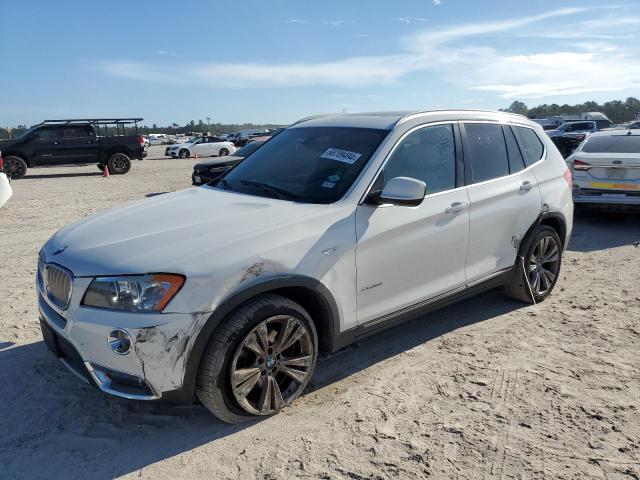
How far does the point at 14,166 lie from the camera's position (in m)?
18.9

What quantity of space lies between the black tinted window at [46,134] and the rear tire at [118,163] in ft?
6.81

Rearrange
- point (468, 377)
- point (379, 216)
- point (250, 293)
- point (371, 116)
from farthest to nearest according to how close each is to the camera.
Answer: point (371, 116) < point (468, 377) < point (379, 216) < point (250, 293)

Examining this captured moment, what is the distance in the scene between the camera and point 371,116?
4.20 metres

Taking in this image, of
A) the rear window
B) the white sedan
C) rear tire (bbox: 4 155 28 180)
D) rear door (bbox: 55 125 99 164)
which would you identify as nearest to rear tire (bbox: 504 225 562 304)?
the rear window

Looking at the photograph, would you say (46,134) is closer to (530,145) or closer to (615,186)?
(615,186)

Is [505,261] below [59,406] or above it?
above

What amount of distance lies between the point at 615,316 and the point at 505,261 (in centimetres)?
120

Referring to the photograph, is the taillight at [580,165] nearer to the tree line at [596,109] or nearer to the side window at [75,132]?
the side window at [75,132]

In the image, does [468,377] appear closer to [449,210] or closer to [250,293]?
[449,210]

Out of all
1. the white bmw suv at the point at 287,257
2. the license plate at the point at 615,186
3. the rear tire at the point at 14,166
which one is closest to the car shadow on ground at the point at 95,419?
the white bmw suv at the point at 287,257

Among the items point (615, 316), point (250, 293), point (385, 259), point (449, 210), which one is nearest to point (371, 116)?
point (449, 210)

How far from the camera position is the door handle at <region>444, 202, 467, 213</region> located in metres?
3.94

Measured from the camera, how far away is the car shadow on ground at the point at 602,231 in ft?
24.7

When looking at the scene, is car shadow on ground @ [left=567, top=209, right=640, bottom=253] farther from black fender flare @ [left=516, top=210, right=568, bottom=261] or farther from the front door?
the front door
